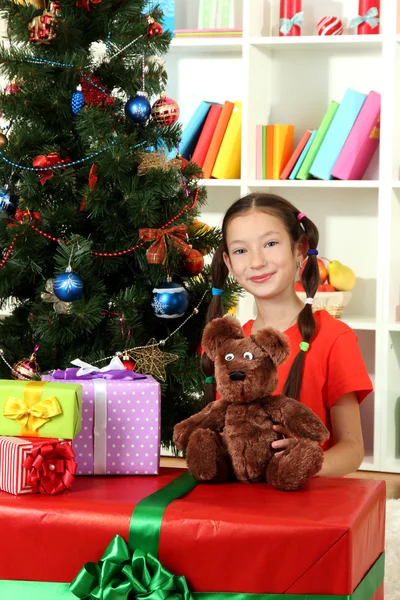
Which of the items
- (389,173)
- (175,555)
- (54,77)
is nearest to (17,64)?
(54,77)

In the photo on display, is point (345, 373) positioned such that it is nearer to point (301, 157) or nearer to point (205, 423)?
point (205, 423)

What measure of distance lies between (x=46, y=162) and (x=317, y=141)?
1432 millimetres

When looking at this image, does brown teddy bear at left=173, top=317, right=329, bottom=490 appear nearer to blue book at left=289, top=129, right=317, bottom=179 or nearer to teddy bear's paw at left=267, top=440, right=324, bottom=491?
teddy bear's paw at left=267, top=440, right=324, bottom=491

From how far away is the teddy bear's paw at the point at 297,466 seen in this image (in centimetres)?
112

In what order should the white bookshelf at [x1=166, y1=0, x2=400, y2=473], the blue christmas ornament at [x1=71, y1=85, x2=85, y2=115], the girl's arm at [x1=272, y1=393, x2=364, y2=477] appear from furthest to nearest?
the white bookshelf at [x1=166, y1=0, x2=400, y2=473] < the blue christmas ornament at [x1=71, y1=85, x2=85, y2=115] < the girl's arm at [x1=272, y1=393, x2=364, y2=477]

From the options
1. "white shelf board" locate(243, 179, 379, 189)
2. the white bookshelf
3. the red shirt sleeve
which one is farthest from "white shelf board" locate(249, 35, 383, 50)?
the red shirt sleeve

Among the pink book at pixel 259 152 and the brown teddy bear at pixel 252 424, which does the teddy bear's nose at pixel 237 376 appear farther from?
the pink book at pixel 259 152

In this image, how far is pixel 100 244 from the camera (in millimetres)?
1788

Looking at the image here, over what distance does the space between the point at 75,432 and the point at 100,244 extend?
68 centimetres

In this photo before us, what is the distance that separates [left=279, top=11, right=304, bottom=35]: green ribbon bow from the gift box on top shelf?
219 cm

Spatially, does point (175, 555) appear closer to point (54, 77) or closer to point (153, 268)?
point (153, 268)

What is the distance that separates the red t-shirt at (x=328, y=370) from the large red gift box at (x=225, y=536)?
40 centimetres

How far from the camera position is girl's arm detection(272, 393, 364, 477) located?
4.63 feet

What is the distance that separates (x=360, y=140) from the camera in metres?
2.90
